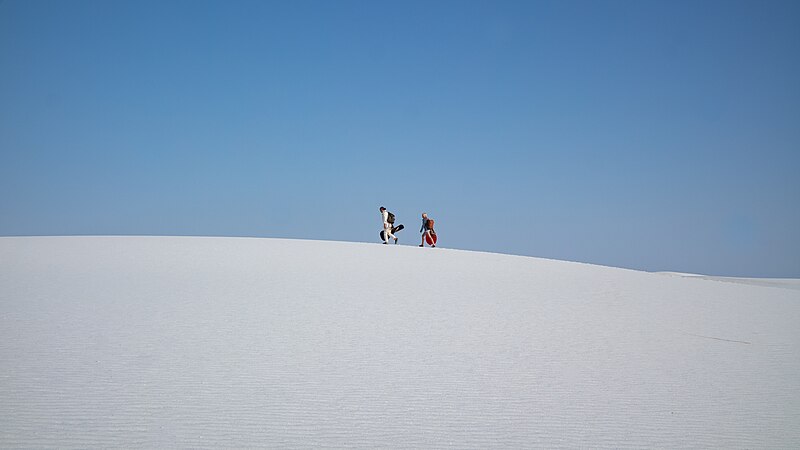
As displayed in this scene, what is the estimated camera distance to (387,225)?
64.7ft

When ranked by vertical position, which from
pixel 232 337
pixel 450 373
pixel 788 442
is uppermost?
pixel 232 337

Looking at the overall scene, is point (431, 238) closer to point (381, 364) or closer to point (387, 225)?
point (387, 225)

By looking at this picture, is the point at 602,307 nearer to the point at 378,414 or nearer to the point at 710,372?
the point at 710,372

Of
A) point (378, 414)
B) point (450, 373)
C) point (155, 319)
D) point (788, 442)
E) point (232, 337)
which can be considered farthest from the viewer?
point (155, 319)

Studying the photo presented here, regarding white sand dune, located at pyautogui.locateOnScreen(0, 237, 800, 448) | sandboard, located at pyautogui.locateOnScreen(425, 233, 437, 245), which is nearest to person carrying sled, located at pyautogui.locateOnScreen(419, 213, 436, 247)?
sandboard, located at pyautogui.locateOnScreen(425, 233, 437, 245)

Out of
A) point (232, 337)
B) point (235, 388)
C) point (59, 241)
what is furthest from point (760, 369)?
point (59, 241)

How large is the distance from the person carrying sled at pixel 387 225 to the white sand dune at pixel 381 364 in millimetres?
6386

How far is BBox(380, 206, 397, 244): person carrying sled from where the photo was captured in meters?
19.3

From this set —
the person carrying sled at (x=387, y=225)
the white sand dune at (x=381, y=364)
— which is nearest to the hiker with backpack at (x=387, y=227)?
the person carrying sled at (x=387, y=225)

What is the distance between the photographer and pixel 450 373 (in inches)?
228

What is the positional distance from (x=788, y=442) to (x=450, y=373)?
8.95ft

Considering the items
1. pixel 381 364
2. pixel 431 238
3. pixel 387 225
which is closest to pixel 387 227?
pixel 387 225

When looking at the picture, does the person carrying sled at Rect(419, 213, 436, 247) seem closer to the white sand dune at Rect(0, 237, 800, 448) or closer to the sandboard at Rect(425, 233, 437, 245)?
the sandboard at Rect(425, 233, 437, 245)

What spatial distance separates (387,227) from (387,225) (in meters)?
0.07
